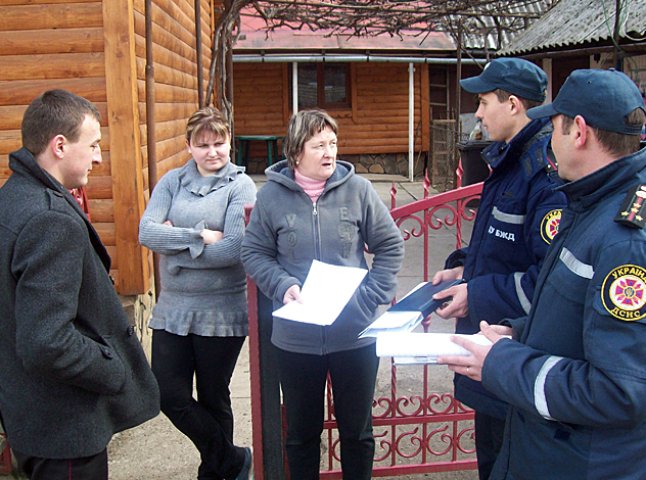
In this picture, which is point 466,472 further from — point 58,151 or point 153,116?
point 153,116

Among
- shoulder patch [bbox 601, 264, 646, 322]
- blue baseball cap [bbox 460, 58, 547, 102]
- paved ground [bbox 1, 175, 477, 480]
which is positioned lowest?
paved ground [bbox 1, 175, 477, 480]

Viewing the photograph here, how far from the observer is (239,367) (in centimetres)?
541

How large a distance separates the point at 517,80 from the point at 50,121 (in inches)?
60.9

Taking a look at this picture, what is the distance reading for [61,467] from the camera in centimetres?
224

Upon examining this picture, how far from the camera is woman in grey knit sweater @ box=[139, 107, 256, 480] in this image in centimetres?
325

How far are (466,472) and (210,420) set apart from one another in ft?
4.49

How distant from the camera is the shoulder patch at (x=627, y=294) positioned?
61.5 inches

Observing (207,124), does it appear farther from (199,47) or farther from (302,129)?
(199,47)

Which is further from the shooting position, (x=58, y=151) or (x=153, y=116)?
(x=153, y=116)

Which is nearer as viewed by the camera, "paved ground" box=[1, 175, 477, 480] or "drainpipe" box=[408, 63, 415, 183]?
"paved ground" box=[1, 175, 477, 480]

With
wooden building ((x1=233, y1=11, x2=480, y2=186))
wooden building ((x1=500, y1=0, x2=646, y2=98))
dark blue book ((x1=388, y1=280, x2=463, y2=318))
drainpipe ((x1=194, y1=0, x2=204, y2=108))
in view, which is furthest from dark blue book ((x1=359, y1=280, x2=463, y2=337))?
wooden building ((x1=233, y1=11, x2=480, y2=186))

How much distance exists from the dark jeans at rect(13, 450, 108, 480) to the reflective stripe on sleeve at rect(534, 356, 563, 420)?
54.5 inches

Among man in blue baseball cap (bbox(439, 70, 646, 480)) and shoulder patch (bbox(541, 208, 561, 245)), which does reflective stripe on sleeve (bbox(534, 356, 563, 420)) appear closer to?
man in blue baseball cap (bbox(439, 70, 646, 480))

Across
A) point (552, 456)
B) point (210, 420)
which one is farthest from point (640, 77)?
point (552, 456)
